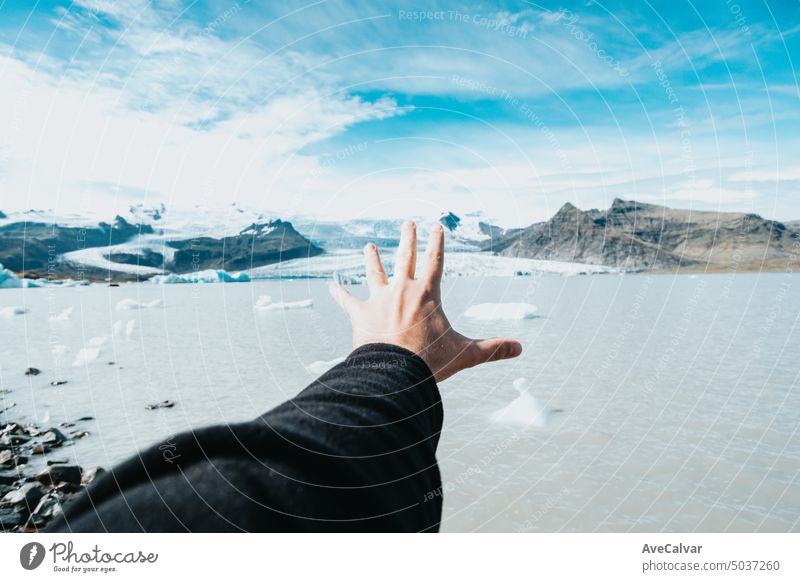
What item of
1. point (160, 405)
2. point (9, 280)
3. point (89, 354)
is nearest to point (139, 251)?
point (9, 280)

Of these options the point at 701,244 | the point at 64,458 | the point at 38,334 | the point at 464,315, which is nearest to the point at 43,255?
the point at 38,334

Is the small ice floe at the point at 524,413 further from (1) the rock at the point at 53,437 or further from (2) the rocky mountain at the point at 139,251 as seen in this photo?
(2) the rocky mountain at the point at 139,251

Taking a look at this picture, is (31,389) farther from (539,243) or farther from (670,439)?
(539,243)

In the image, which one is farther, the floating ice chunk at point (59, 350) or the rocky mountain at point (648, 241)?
the rocky mountain at point (648, 241)

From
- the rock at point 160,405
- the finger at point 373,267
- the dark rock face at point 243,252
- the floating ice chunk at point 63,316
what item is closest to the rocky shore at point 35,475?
the rock at point 160,405

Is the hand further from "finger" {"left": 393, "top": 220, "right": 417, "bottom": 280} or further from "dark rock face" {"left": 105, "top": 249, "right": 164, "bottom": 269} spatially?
"dark rock face" {"left": 105, "top": 249, "right": 164, "bottom": 269}
